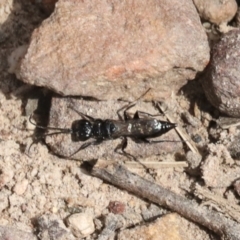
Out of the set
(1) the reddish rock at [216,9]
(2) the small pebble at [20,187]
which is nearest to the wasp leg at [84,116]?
(2) the small pebble at [20,187]

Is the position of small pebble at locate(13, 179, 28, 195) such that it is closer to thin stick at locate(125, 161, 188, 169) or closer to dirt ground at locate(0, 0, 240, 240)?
dirt ground at locate(0, 0, 240, 240)

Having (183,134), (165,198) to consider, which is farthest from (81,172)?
(183,134)

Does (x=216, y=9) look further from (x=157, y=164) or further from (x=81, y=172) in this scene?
(x=81, y=172)

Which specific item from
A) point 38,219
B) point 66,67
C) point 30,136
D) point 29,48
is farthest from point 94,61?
point 38,219

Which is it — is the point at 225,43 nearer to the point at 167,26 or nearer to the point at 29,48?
the point at 167,26

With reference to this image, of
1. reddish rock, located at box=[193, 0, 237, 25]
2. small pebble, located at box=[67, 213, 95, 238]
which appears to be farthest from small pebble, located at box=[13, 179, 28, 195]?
reddish rock, located at box=[193, 0, 237, 25]

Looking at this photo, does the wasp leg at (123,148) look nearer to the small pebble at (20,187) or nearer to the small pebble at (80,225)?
the small pebble at (80,225)

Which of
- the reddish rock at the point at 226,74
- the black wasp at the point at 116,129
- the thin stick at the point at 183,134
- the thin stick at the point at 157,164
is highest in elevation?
the reddish rock at the point at 226,74
